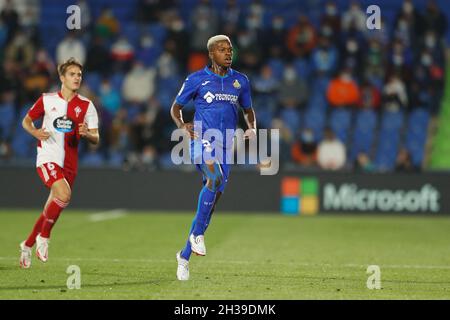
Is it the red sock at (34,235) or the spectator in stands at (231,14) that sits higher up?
the spectator in stands at (231,14)

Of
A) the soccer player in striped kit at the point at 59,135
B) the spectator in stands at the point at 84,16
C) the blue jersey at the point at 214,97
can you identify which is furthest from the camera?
the spectator in stands at the point at 84,16

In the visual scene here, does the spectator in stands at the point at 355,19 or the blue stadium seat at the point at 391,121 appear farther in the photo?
the spectator in stands at the point at 355,19

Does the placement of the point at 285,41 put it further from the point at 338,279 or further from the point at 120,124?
the point at 338,279

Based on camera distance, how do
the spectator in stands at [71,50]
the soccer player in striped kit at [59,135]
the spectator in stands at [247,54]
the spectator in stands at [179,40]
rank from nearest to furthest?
the soccer player in striped kit at [59,135]
the spectator in stands at [247,54]
the spectator in stands at [71,50]
the spectator in stands at [179,40]

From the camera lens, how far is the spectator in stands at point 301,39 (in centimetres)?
2333

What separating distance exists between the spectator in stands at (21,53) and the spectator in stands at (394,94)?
8950mm

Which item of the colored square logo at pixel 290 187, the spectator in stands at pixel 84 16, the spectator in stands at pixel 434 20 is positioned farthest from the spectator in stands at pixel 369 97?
the spectator in stands at pixel 84 16

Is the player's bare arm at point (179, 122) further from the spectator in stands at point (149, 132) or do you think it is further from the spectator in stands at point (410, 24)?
the spectator in stands at point (410, 24)

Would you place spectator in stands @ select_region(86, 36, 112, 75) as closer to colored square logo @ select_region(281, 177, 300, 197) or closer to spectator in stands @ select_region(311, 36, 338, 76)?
spectator in stands @ select_region(311, 36, 338, 76)

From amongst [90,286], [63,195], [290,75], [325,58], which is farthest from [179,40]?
[90,286]

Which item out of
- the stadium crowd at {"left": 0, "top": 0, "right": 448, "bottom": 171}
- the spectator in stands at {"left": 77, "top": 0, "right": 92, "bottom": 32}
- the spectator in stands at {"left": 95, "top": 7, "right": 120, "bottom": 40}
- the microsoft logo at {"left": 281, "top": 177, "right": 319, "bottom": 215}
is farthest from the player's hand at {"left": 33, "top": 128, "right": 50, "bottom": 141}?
the spectator in stands at {"left": 77, "top": 0, "right": 92, "bottom": 32}

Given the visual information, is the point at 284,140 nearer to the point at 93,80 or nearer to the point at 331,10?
the point at 331,10

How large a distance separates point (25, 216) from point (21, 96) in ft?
16.6
